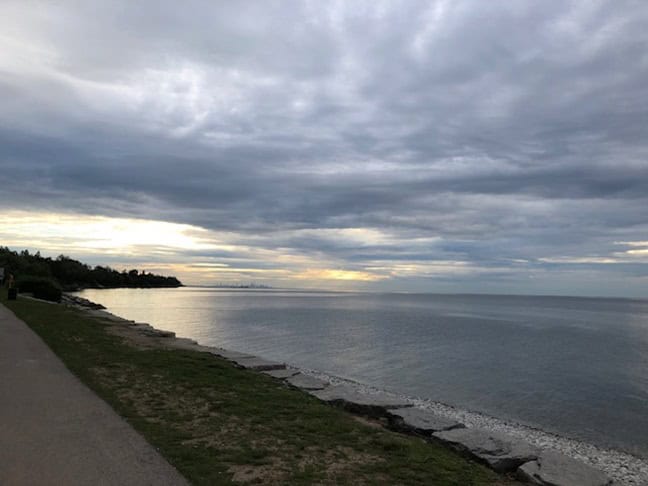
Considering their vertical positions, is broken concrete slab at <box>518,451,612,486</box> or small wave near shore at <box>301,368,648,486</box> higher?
broken concrete slab at <box>518,451,612,486</box>

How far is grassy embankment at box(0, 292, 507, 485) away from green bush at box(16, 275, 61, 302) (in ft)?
122

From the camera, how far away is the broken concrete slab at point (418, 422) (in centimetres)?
898

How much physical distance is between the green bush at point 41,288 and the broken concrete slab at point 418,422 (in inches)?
1718

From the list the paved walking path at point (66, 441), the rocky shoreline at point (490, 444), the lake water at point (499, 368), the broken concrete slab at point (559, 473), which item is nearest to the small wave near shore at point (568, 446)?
the rocky shoreline at point (490, 444)

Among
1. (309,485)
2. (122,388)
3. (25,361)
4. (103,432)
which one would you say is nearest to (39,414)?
(103,432)

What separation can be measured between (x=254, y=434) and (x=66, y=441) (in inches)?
96.1

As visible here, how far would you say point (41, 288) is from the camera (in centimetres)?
4659

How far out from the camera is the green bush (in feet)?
151

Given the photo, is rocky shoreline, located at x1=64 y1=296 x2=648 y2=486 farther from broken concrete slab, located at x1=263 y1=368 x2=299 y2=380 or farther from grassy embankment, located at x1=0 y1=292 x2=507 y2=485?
grassy embankment, located at x1=0 y1=292 x2=507 y2=485

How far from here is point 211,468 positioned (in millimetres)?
5840

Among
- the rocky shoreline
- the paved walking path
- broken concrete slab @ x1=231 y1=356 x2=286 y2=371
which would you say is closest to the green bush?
broken concrete slab @ x1=231 y1=356 x2=286 y2=371

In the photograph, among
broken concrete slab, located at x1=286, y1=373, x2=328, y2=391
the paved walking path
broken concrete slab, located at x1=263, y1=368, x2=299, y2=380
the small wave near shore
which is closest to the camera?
the paved walking path

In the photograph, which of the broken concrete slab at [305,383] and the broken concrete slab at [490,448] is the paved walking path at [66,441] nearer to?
the broken concrete slab at [490,448]

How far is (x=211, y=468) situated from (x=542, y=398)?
609 inches
